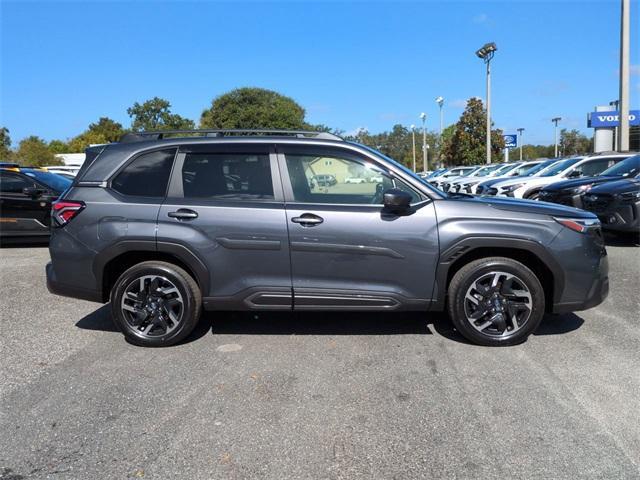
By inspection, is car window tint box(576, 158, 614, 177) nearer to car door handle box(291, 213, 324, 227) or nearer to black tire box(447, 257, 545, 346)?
black tire box(447, 257, 545, 346)

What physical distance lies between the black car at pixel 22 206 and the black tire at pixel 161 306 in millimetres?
6182

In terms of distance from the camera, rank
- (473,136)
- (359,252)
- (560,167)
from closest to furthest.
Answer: (359,252) < (560,167) < (473,136)

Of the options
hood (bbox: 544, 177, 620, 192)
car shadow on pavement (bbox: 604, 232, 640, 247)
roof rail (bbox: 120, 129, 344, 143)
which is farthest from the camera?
hood (bbox: 544, 177, 620, 192)

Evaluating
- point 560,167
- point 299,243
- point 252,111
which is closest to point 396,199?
point 299,243

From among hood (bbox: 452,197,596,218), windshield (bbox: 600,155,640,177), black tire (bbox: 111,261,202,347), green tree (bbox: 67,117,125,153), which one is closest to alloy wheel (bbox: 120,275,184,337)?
black tire (bbox: 111,261,202,347)

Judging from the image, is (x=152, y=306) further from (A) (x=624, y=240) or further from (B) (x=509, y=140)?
(B) (x=509, y=140)

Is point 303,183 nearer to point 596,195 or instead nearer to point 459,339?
point 459,339

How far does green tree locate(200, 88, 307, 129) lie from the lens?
5912 centimetres

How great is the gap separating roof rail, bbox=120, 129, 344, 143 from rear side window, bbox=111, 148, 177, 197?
12.8 inches

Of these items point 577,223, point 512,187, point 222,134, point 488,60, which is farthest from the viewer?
point 488,60

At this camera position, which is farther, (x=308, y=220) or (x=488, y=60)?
(x=488, y=60)

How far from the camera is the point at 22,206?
973cm

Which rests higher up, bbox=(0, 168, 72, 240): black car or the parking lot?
bbox=(0, 168, 72, 240): black car

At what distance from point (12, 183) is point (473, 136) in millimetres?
36105
